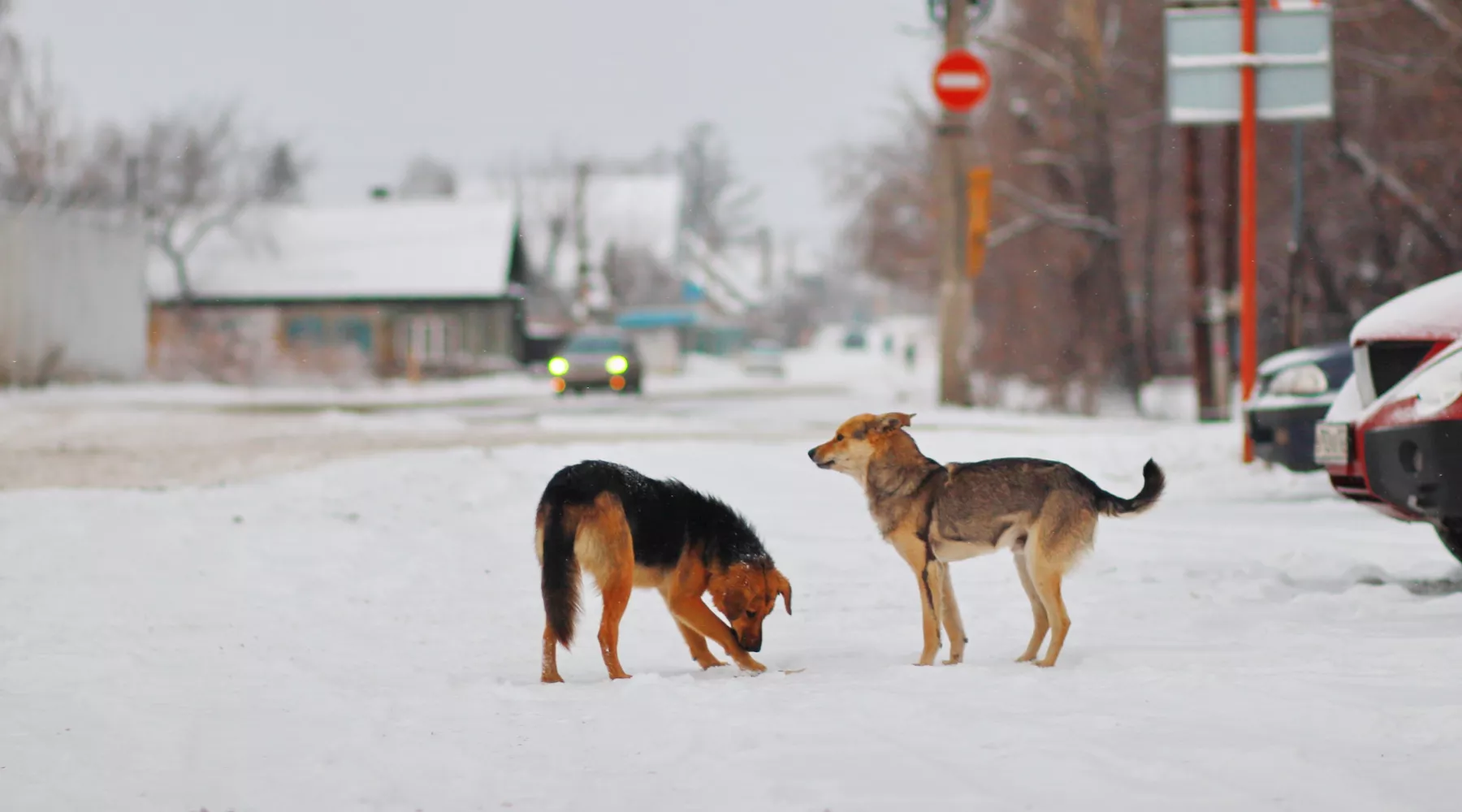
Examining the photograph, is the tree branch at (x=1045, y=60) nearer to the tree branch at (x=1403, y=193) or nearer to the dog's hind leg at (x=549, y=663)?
the tree branch at (x=1403, y=193)

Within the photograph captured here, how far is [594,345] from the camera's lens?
40.1 m

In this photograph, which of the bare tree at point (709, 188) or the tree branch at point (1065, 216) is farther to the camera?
the bare tree at point (709, 188)

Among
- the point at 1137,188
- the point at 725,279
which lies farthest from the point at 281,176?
the point at 725,279

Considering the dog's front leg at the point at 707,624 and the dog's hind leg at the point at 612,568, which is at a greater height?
the dog's hind leg at the point at 612,568

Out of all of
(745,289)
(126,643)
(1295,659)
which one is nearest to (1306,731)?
(1295,659)

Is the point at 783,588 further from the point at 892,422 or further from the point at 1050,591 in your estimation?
the point at 1050,591

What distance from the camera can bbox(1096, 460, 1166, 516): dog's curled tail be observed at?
7000mm

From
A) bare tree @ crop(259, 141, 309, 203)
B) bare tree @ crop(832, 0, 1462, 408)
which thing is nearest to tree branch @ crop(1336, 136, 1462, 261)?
bare tree @ crop(832, 0, 1462, 408)

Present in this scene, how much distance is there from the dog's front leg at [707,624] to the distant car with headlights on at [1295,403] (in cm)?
709

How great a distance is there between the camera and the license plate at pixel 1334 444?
27.9 feet

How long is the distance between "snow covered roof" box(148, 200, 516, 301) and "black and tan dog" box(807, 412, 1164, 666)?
5484cm

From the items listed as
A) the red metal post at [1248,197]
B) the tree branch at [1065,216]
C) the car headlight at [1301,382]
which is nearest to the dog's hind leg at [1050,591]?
the car headlight at [1301,382]

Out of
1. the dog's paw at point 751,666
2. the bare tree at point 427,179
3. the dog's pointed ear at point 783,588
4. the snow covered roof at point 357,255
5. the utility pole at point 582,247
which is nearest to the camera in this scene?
the dog's paw at point 751,666

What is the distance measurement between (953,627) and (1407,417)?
8.40ft
